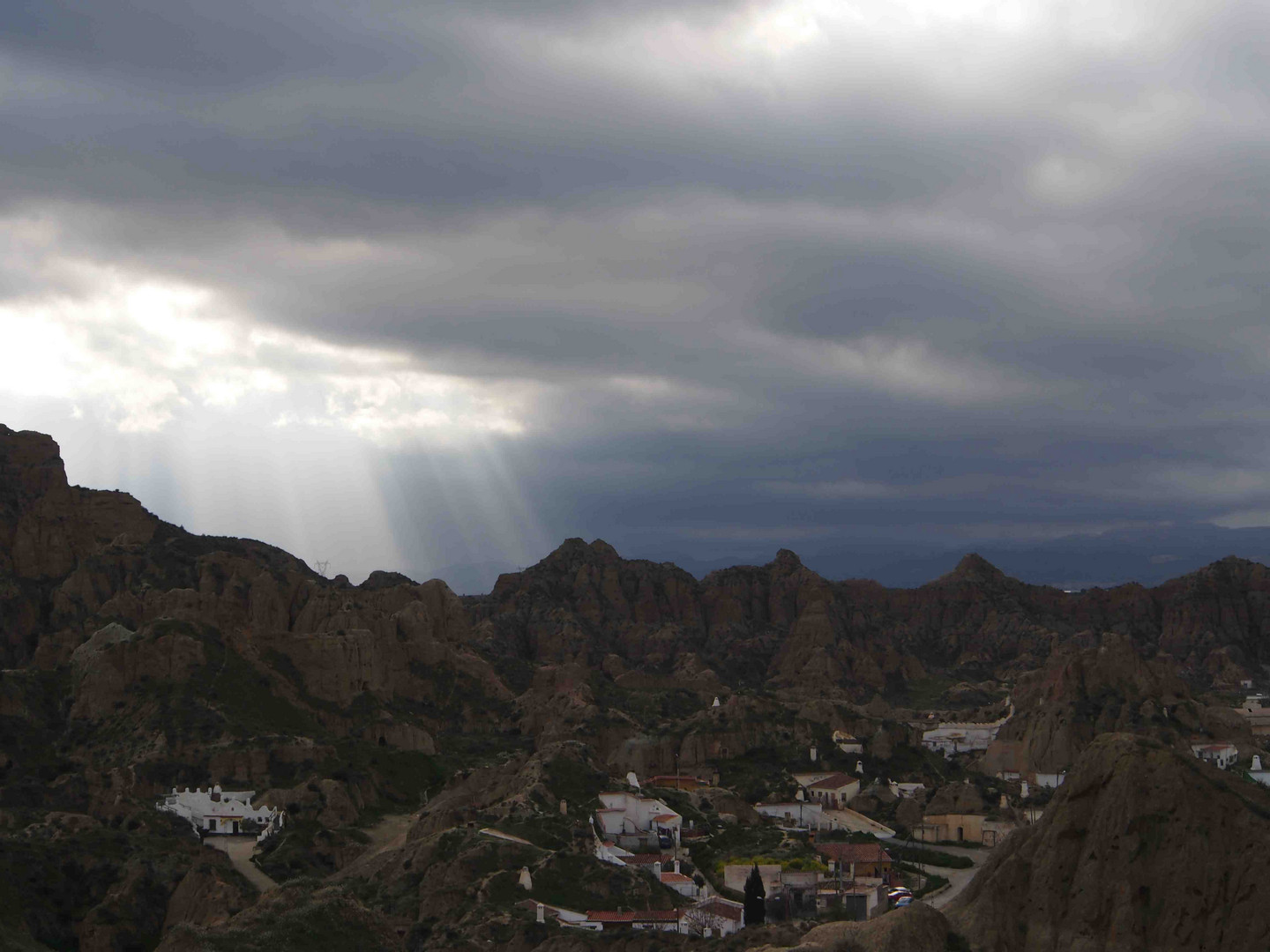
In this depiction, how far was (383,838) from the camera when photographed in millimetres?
110500

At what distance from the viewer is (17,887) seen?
86.7 m

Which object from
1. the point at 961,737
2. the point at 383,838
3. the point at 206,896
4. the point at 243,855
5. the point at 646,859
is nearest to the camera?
the point at 206,896

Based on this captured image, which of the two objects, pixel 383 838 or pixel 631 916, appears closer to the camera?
pixel 631 916

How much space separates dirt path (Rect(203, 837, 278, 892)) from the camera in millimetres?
96062

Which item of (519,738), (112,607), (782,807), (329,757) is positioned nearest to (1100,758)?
(782,807)

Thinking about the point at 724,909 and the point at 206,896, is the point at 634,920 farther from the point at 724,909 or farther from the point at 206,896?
the point at 206,896

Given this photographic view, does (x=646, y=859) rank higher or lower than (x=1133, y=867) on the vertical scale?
lower

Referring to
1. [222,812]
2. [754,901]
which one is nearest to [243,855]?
[222,812]

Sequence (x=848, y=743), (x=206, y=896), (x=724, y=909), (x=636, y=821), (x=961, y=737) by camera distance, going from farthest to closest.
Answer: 1. (x=961, y=737)
2. (x=848, y=743)
3. (x=636, y=821)
4. (x=206, y=896)
5. (x=724, y=909)

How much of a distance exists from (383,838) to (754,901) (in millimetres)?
37890

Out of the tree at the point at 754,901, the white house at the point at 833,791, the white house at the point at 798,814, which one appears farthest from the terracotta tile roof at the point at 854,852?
the white house at the point at 833,791

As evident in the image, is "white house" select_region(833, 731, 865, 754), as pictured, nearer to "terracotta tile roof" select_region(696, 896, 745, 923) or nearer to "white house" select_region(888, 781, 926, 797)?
"white house" select_region(888, 781, 926, 797)

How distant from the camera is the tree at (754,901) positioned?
8000 centimetres

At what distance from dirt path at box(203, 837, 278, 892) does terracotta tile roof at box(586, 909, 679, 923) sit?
74.2 ft
